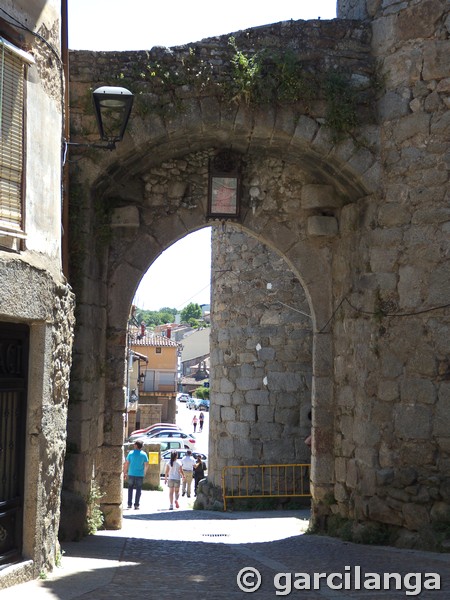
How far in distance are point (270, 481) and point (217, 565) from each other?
5042mm

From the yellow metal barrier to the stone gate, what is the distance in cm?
272

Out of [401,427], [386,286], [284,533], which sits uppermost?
[386,286]

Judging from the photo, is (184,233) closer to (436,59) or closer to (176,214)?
(176,214)

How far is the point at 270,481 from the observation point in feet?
38.4

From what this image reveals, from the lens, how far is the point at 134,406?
35094 millimetres

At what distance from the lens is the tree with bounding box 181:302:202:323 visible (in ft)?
393

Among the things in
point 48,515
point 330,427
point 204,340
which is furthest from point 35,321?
point 204,340

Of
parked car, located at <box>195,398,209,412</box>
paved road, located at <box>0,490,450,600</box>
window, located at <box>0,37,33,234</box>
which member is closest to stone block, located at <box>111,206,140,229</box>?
paved road, located at <box>0,490,450,600</box>

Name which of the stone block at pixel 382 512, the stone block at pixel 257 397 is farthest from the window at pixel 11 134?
the stone block at pixel 257 397

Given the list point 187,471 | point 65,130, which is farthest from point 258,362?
point 65,130

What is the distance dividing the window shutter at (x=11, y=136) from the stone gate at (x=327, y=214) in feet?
9.37

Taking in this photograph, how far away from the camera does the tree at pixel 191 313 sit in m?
120

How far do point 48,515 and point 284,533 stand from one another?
156 inches

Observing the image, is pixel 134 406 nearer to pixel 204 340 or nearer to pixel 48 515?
pixel 48 515
